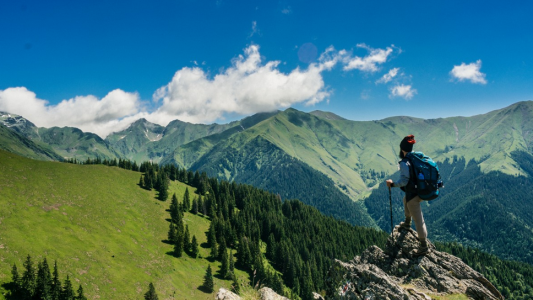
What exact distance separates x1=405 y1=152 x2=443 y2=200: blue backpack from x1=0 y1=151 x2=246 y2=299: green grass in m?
73.8

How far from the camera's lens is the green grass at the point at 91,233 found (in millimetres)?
64438

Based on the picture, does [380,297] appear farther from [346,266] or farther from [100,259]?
[100,259]

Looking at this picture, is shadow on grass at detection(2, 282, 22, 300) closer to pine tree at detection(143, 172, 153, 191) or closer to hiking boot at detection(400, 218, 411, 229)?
hiking boot at detection(400, 218, 411, 229)

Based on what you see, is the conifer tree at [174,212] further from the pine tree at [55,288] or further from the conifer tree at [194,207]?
the pine tree at [55,288]

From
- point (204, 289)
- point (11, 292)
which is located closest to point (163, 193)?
point (204, 289)

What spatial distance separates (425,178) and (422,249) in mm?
4249

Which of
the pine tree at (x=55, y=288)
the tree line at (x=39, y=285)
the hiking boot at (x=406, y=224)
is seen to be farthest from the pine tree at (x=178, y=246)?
the hiking boot at (x=406, y=224)

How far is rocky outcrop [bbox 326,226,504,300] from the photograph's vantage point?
11.0 m

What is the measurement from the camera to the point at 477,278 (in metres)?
12.7

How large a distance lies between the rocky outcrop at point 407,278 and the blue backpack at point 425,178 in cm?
400

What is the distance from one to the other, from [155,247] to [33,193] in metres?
42.5

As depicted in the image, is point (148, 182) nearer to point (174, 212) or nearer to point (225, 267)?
point (174, 212)

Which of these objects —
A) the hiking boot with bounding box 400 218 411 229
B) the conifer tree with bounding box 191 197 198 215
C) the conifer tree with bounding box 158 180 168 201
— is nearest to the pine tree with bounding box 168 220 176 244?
the conifer tree with bounding box 191 197 198 215

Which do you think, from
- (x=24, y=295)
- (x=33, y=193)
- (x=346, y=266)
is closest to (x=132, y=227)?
(x=33, y=193)
